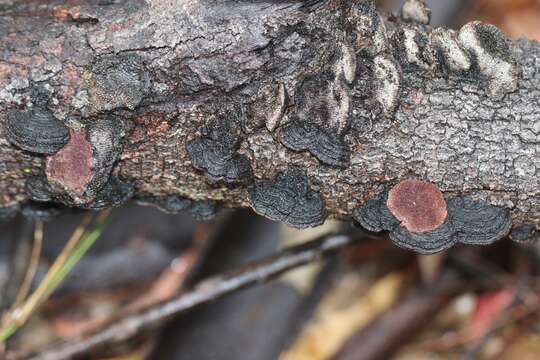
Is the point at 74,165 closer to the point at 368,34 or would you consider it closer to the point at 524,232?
the point at 368,34

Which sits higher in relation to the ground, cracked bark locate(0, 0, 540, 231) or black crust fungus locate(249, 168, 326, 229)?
cracked bark locate(0, 0, 540, 231)

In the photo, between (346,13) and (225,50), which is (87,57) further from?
(346,13)

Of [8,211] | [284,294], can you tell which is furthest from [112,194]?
[284,294]

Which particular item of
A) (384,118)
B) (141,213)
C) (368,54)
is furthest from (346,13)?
(141,213)

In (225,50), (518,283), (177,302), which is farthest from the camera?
(518,283)

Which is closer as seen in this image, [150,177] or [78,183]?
[78,183]

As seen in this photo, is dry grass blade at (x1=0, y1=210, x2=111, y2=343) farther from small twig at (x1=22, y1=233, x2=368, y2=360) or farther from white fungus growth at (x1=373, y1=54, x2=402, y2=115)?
Answer: white fungus growth at (x1=373, y1=54, x2=402, y2=115)

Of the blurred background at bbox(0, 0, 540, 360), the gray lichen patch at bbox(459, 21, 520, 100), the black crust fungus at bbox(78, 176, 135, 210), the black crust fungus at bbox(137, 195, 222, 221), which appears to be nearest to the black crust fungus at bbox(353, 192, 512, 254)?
the gray lichen patch at bbox(459, 21, 520, 100)
